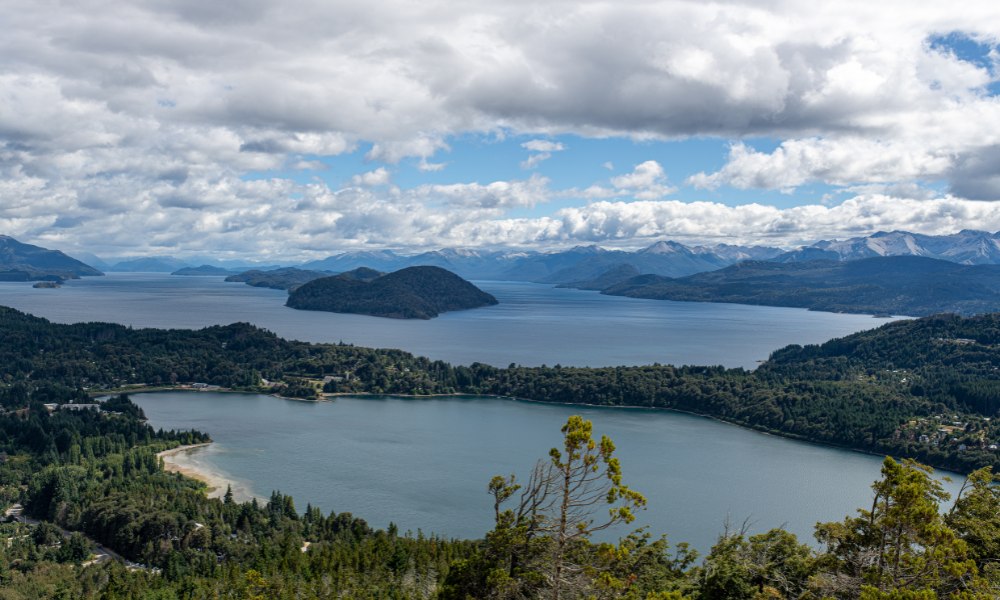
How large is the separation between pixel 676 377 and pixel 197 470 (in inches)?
2844

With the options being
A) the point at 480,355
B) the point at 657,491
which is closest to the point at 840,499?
the point at 657,491

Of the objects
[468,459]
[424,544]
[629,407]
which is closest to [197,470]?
[468,459]

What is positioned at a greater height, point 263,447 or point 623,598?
point 623,598

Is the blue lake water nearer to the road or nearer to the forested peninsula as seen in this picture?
the forested peninsula

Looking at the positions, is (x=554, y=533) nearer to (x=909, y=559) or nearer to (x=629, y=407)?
(x=909, y=559)

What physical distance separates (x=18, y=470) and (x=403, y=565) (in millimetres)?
46339

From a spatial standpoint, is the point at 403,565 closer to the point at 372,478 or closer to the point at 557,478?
the point at 372,478

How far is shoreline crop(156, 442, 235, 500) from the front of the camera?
213 feet

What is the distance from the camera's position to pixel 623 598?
52.3 ft

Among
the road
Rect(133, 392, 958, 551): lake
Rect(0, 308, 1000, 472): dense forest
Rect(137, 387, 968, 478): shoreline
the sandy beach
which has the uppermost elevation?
Rect(0, 308, 1000, 472): dense forest

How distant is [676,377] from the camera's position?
11344cm

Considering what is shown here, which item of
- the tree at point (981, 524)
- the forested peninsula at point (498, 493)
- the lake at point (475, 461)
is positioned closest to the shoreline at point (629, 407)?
the forested peninsula at point (498, 493)

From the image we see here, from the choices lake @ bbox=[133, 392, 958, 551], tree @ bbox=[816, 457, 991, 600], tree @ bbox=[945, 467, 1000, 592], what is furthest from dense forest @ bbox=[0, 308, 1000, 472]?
tree @ bbox=[816, 457, 991, 600]

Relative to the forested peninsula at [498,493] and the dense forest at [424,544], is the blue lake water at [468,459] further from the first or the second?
the dense forest at [424,544]
